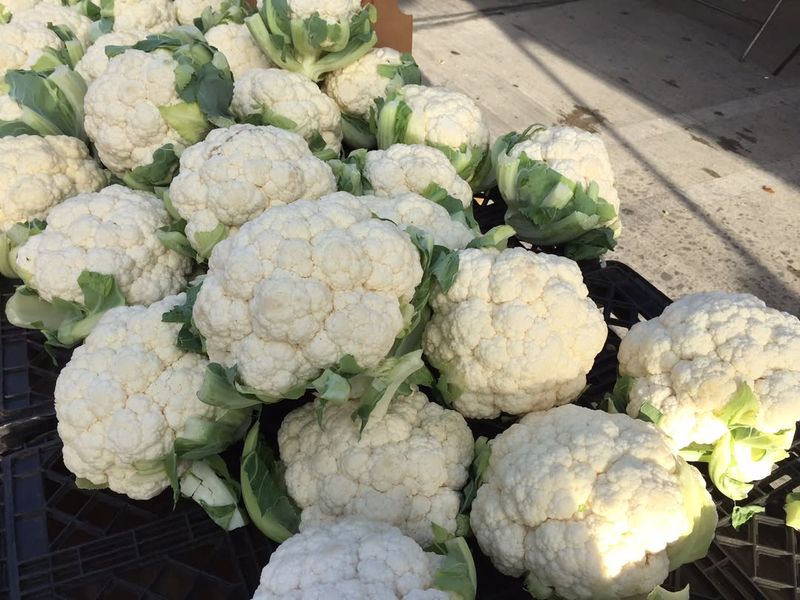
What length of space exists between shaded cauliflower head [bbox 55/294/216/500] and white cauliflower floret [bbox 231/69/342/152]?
0.89m

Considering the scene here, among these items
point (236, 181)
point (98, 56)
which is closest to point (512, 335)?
point (236, 181)

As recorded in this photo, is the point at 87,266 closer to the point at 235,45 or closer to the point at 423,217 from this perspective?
the point at 423,217

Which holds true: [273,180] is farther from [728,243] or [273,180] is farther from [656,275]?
[728,243]

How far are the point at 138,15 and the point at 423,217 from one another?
5.64ft

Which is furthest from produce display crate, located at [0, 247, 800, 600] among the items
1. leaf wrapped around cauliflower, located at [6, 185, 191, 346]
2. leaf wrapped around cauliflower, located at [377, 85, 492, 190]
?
leaf wrapped around cauliflower, located at [377, 85, 492, 190]

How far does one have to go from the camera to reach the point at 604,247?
2012 mm

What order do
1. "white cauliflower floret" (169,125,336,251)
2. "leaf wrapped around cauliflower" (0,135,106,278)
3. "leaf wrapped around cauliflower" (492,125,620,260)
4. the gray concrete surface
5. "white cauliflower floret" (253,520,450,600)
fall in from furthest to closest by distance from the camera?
the gray concrete surface, "leaf wrapped around cauliflower" (492,125,620,260), "leaf wrapped around cauliflower" (0,135,106,278), "white cauliflower floret" (169,125,336,251), "white cauliflower floret" (253,520,450,600)

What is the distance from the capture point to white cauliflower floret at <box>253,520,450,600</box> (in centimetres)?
108

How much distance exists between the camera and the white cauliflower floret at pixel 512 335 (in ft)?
4.70

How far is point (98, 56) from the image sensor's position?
222cm

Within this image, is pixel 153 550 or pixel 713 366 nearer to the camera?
pixel 153 550

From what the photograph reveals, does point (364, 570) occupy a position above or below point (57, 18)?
below

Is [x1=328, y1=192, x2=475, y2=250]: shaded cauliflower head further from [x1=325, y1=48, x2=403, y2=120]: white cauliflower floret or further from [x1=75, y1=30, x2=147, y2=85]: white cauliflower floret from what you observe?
[x1=75, y1=30, x2=147, y2=85]: white cauliflower floret

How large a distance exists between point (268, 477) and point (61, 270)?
0.79 m
